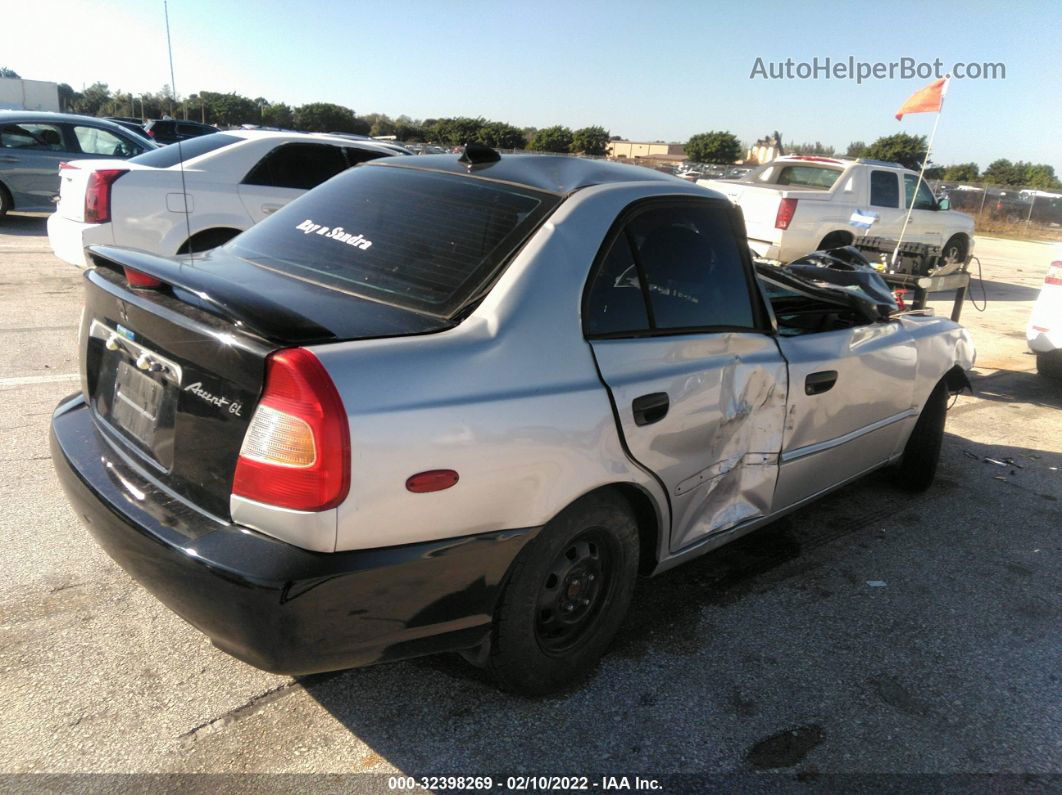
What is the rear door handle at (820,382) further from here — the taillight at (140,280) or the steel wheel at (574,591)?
the taillight at (140,280)

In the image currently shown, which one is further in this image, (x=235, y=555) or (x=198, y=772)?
(x=198, y=772)

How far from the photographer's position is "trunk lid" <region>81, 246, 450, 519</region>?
2027 millimetres

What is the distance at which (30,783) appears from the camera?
2.09m

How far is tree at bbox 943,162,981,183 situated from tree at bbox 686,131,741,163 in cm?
2078

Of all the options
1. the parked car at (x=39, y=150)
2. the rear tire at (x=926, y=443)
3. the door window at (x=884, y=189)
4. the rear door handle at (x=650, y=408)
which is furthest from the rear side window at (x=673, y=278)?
the parked car at (x=39, y=150)

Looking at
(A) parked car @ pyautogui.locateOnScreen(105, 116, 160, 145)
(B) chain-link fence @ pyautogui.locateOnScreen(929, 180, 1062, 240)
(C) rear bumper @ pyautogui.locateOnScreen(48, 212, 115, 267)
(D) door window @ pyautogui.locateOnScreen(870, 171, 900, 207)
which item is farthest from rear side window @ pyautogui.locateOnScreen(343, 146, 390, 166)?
(B) chain-link fence @ pyautogui.locateOnScreen(929, 180, 1062, 240)

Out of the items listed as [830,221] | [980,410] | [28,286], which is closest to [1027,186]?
[830,221]

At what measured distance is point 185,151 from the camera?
7.11 meters

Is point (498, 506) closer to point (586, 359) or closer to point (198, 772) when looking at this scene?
point (586, 359)

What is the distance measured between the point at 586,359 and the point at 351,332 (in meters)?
0.70

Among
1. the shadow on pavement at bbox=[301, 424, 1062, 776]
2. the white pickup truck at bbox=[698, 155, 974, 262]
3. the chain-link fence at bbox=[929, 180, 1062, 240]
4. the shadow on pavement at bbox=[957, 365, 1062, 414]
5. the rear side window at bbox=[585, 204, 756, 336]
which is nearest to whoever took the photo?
the shadow on pavement at bbox=[301, 424, 1062, 776]

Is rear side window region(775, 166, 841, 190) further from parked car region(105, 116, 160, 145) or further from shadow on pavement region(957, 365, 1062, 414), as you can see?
parked car region(105, 116, 160, 145)

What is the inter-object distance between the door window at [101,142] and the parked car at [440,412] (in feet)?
37.4

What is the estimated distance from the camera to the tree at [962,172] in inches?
2223
